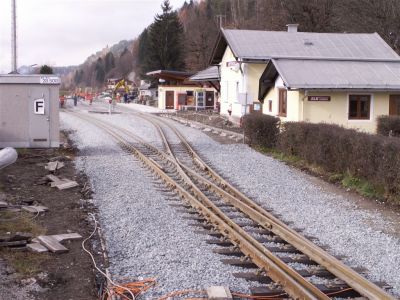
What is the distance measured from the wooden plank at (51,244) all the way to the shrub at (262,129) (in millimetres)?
12950

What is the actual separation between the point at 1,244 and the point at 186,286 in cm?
306

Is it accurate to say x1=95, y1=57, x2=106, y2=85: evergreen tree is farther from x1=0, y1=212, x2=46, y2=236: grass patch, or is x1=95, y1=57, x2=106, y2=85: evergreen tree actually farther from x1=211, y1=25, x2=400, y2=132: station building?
x1=0, y1=212, x2=46, y2=236: grass patch

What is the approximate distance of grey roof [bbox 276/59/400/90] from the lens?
23.8 metres

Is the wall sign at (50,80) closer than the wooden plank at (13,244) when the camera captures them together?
No

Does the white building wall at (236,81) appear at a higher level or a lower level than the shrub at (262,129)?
higher

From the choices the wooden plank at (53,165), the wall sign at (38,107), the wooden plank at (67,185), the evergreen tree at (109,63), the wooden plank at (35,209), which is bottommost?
the wooden plank at (35,209)

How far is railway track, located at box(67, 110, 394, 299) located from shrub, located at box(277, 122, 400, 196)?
2.88 meters

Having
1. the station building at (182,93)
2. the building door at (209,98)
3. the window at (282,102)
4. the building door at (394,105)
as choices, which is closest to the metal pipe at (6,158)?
the window at (282,102)

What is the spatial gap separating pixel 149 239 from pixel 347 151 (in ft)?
23.0

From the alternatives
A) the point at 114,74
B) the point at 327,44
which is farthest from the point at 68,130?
the point at 114,74

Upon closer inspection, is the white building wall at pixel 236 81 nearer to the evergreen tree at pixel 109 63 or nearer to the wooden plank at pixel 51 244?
the wooden plank at pixel 51 244

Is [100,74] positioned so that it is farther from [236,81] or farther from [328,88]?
[328,88]

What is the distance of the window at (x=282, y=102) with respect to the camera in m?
25.6

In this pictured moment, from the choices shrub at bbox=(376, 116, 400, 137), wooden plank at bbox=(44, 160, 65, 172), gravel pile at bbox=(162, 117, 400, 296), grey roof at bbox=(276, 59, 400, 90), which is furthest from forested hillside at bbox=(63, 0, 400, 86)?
wooden plank at bbox=(44, 160, 65, 172)
